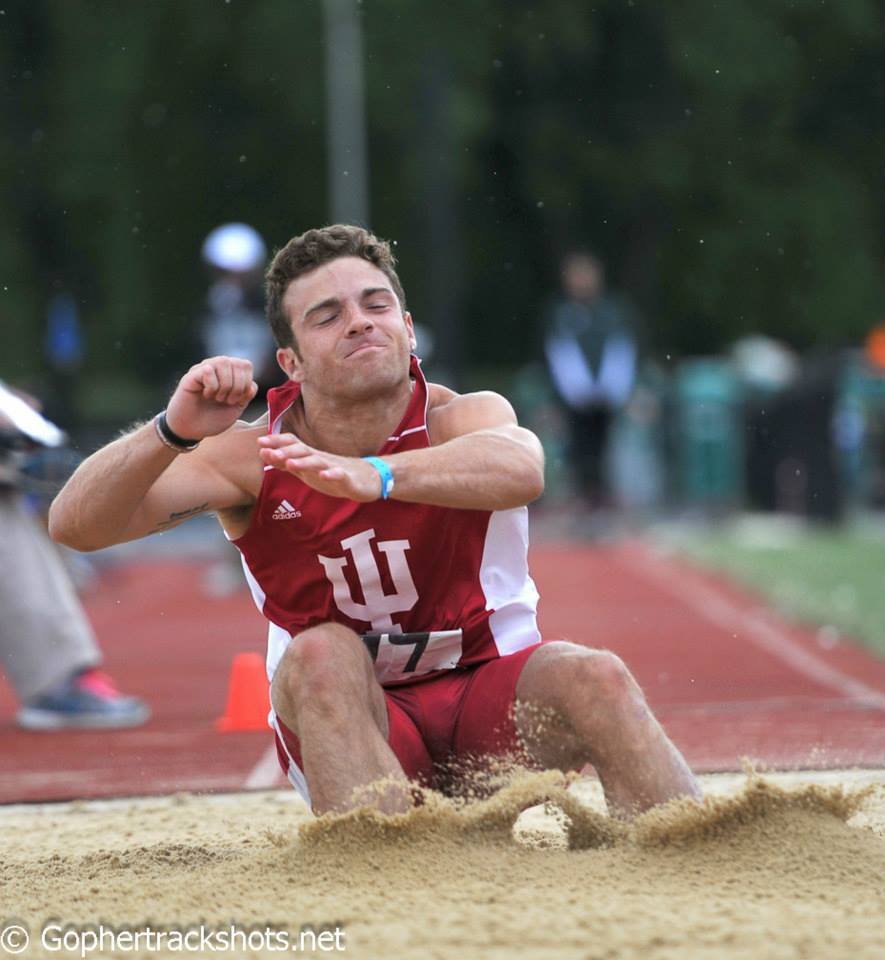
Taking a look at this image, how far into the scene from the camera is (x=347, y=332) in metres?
4.41

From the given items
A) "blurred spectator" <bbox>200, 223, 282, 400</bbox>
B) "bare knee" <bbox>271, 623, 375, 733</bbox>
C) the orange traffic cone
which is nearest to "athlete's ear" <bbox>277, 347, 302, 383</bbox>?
"bare knee" <bbox>271, 623, 375, 733</bbox>

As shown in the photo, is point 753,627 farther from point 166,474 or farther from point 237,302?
point 166,474

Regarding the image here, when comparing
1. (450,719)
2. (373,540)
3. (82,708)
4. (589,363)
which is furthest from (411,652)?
(589,363)

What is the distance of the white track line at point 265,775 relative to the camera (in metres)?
6.14

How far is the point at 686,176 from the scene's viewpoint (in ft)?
101

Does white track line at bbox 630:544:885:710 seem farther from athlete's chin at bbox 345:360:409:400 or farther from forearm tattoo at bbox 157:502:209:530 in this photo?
forearm tattoo at bbox 157:502:209:530

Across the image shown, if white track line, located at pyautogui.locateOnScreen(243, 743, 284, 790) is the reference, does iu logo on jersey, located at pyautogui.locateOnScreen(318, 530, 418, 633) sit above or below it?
above

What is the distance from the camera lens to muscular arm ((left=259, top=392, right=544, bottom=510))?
13.2 ft

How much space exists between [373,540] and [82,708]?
3.54m

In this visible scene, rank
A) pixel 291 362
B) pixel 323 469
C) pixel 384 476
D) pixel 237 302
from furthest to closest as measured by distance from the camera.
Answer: pixel 237 302 → pixel 291 362 → pixel 384 476 → pixel 323 469

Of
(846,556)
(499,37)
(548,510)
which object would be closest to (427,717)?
(846,556)

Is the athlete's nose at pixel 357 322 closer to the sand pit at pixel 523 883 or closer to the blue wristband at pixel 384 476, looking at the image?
the blue wristband at pixel 384 476

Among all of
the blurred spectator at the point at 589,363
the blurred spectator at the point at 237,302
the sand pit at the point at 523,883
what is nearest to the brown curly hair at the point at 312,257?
the sand pit at the point at 523,883

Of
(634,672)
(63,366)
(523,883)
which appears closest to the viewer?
(523,883)
